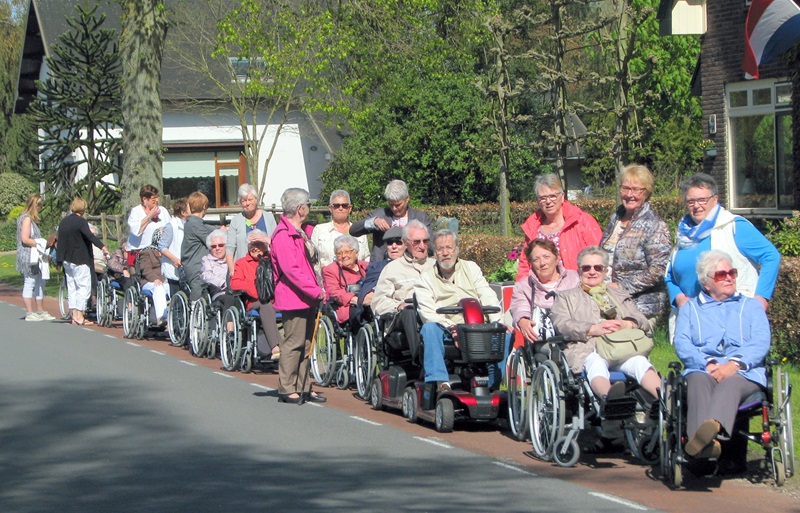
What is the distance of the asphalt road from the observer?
7461 millimetres

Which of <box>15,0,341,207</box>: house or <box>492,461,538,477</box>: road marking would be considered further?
<box>15,0,341,207</box>: house

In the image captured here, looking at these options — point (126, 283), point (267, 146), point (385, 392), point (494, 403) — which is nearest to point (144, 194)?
point (126, 283)

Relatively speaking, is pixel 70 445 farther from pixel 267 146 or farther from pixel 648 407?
pixel 267 146

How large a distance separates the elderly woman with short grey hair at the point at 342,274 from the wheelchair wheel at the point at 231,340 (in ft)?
5.00

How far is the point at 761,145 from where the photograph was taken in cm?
2100

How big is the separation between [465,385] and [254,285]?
A: 434 cm

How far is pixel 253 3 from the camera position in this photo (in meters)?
31.3

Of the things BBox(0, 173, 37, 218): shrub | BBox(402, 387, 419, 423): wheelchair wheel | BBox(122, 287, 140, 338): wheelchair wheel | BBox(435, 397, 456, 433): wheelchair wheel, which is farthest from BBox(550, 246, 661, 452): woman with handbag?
BBox(0, 173, 37, 218): shrub

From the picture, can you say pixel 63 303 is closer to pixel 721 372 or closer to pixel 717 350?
pixel 717 350

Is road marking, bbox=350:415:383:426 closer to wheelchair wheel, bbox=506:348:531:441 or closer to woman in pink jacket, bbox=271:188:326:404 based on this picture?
woman in pink jacket, bbox=271:188:326:404

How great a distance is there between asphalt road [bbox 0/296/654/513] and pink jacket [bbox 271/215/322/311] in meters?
1.00

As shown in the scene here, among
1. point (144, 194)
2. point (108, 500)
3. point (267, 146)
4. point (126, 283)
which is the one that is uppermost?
point (267, 146)

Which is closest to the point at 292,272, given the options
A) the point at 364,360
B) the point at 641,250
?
the point at 364,360

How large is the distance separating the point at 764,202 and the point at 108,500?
1597cm
